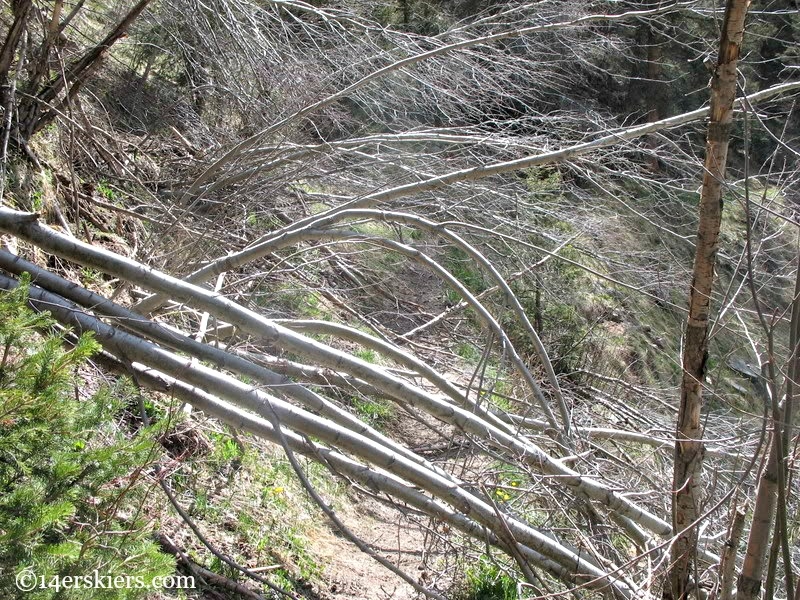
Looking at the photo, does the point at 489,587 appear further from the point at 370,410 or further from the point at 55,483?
the point at 55,483

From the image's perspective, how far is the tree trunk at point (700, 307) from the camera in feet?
7.78

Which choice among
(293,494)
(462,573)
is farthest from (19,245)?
(462,573)

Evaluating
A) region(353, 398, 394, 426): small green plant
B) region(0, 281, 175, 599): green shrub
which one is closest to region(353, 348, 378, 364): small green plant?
region(353, 398, 394, 426): small green plant

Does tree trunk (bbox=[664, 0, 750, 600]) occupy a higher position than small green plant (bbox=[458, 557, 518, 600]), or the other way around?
tree trunk (bbox=[664, 0, 750, 600])

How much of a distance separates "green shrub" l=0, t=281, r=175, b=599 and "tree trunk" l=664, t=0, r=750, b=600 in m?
1.76

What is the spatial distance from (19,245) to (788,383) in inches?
181

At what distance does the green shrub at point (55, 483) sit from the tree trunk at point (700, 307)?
176 centimetres

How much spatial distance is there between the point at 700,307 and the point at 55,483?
2144 millimetres

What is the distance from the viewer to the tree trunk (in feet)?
7.78

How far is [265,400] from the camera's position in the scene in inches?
123

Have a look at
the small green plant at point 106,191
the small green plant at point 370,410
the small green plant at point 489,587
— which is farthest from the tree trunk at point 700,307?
the small green plant at point 106,191

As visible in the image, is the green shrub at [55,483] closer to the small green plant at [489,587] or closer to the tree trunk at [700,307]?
the tree trunk at [700,307]

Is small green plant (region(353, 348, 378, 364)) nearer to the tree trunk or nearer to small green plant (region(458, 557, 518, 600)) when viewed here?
small green plant (region(458, 557, 518, 600))

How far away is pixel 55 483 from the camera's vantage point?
2.07 meters
